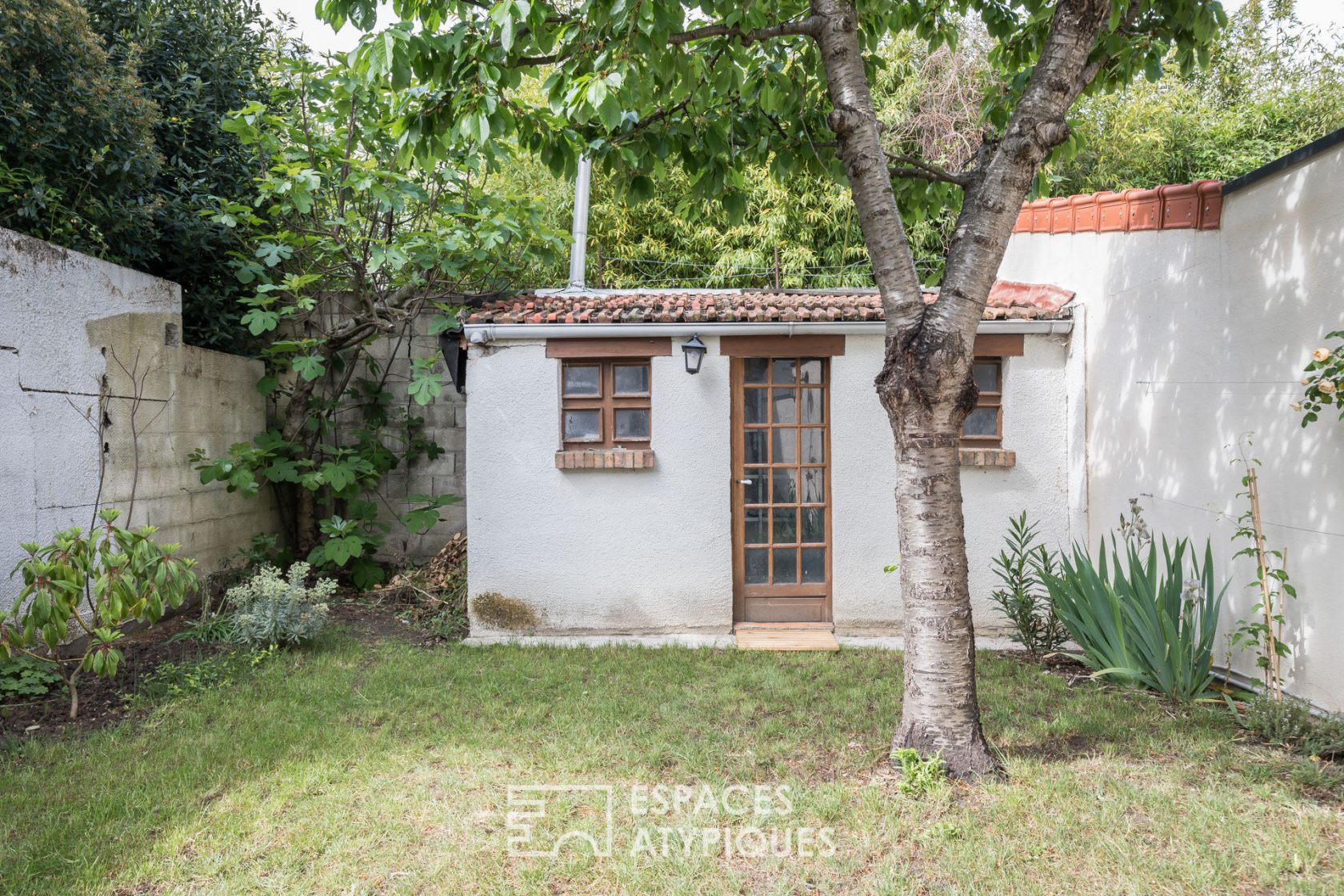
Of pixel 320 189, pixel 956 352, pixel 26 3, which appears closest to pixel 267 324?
pixel 320 189

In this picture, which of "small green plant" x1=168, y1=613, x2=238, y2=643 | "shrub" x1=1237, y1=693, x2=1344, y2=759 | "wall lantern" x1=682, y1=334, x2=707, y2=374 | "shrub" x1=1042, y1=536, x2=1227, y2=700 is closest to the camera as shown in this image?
"shrub" x1=1237, y1=693, x2=1344, y2=759

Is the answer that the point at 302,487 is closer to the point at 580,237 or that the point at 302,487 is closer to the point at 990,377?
the point at 580,237

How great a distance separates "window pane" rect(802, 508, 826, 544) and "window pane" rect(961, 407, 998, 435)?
132 centimetres

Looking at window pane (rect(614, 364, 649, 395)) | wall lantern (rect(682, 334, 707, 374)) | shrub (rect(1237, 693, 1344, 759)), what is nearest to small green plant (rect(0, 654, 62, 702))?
window pane (rect(614, 364, 649, 395))

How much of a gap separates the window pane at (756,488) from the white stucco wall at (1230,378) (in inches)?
98.0

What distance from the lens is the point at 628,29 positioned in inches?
132

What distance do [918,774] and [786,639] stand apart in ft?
9.00

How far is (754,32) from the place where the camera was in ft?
12.2

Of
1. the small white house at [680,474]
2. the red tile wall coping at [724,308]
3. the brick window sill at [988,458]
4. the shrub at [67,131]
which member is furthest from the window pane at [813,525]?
the shrub at [67,131]

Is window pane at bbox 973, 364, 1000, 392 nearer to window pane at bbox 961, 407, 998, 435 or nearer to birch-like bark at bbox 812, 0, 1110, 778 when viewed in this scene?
window pane at bbox 961, 407, 998, 435

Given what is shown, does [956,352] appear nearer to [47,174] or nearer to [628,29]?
[628,29]

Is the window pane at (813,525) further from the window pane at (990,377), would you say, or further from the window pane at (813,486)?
the window pane at (990,377)

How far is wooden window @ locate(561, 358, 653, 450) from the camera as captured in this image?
631cm

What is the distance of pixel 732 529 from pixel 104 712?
424 centimetres
